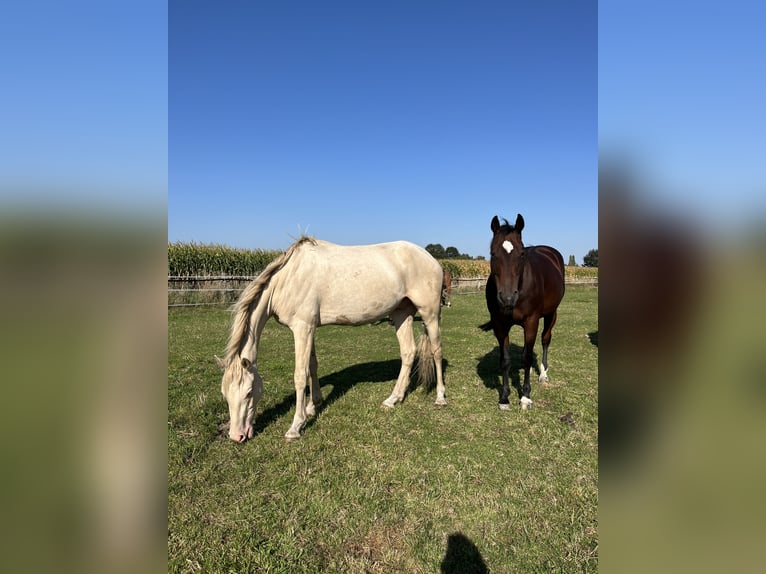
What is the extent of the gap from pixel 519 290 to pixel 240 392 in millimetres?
3349

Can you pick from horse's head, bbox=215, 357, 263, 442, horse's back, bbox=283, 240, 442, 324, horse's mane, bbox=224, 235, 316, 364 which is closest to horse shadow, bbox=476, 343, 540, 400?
horse's back, bbox=283, 240, 442, 324

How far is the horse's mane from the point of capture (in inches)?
156

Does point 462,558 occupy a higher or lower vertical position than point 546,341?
lower

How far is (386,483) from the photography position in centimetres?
341

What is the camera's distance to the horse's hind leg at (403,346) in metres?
5.38

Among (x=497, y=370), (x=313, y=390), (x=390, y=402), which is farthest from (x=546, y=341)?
(x=313, y=390)

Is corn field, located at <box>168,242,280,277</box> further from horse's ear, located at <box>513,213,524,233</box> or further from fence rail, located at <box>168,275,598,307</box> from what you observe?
horse's ear, located at <box>513,213,524,233</box>

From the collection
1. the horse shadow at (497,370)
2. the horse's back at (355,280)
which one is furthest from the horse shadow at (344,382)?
the horse's back at (355,280)

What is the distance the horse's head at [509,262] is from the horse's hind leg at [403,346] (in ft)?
5.43

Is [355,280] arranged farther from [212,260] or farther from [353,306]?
[212,260]

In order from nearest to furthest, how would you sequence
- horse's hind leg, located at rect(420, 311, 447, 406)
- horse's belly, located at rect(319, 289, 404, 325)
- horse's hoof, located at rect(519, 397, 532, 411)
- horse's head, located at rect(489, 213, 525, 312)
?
1. horse's head, located at rect(489, 213, 525, 312)
2. horse's belly, located at rect(319, 289, 404, 325)
3. horse's hoof, located at rect(519, 397, 532, 411)
4. horse's hind leg, located at rect(420, 311, 447, 406)
